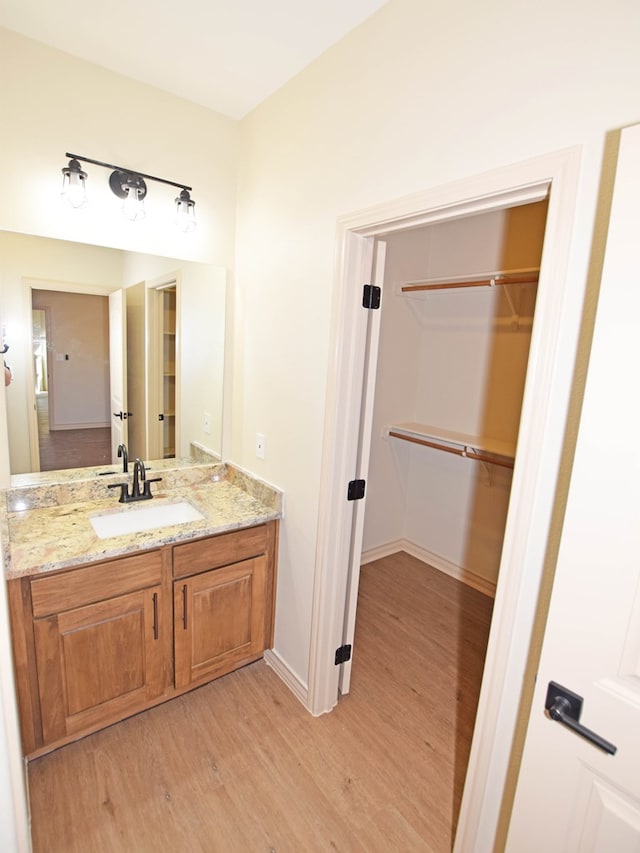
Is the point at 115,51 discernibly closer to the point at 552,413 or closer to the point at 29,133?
the point at 29,133

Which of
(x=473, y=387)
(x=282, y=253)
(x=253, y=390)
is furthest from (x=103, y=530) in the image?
(x=473, y=387)

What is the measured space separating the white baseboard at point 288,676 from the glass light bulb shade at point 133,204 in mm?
2264

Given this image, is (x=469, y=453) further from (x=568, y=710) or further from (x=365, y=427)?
(x=568, y=710)

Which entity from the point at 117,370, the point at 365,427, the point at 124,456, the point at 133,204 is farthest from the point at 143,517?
the point at 133,204

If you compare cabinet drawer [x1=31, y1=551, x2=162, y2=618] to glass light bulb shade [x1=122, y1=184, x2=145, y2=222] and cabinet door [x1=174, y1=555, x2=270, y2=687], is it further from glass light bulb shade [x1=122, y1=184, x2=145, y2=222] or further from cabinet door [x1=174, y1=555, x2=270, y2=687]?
glass light bulb shade [x1=122, y1=184, x2=145, y2=222]

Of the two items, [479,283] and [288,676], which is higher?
[479,283]

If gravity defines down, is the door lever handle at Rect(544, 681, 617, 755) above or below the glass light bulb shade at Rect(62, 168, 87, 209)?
below

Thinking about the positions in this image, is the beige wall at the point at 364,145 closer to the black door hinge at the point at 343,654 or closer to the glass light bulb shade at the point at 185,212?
the black door hinge at the point at 343,654

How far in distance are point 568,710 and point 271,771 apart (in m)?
1.33

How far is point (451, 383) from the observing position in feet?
10.8

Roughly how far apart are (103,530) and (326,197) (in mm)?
1714

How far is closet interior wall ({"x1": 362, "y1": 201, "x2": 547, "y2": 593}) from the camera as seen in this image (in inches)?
115

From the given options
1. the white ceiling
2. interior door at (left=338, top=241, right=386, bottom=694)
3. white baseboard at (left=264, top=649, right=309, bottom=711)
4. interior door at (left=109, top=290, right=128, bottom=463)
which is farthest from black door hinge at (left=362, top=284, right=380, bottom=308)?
white baseboard at (left=264, top=649, right=309, bottom=711)

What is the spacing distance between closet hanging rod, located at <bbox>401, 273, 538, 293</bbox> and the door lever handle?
6.92 feet
